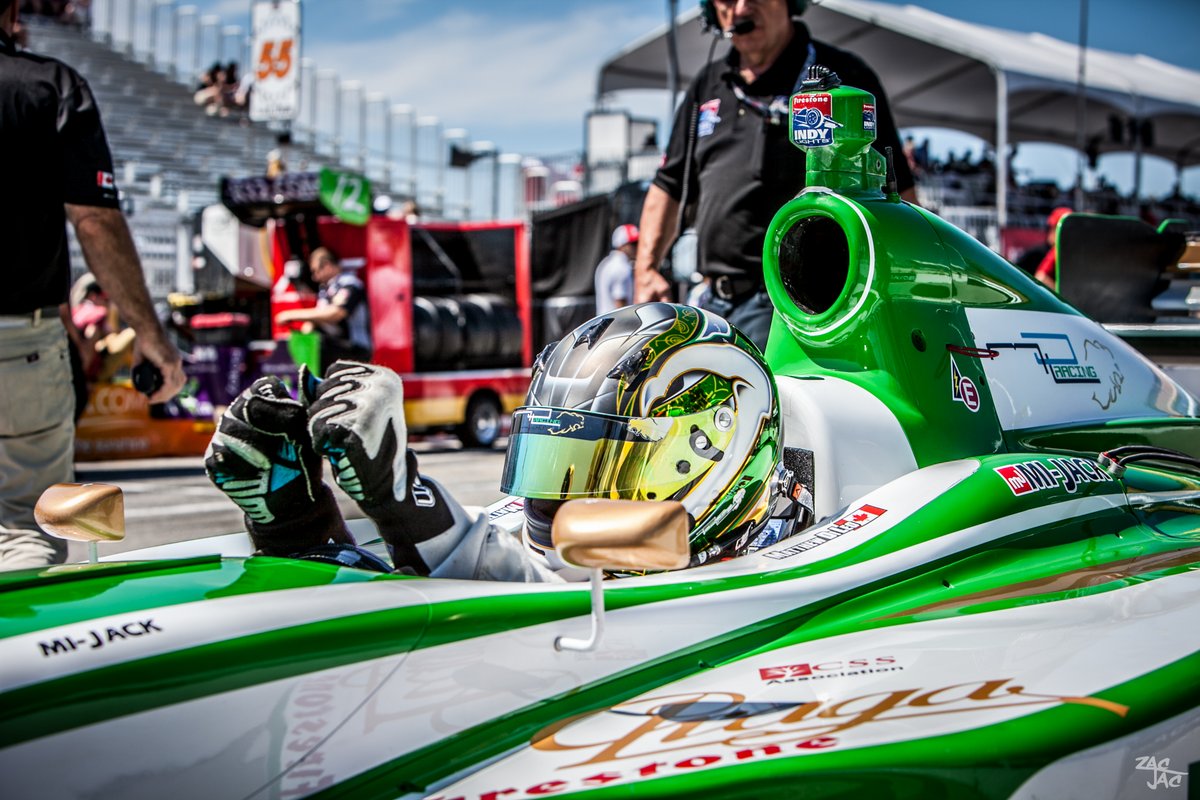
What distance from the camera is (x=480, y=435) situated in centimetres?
1145

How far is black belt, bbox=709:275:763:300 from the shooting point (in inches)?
142

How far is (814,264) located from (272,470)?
1522mm

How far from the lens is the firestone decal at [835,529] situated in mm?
2039

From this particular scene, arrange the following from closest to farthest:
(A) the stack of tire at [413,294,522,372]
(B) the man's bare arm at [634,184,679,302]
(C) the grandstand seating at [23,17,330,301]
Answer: (B) the man's bare arm at [634,184,679,302], (A) the stack of tire at [413,294,522,372], (C) the grandstand seating at [23,17,330,301]

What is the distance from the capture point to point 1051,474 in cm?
237

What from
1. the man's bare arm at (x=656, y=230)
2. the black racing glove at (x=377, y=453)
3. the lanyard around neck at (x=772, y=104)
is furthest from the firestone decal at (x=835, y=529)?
the man's bare arm at (x=656, y=230)

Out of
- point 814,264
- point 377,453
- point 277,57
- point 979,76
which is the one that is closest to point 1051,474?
point 814,264

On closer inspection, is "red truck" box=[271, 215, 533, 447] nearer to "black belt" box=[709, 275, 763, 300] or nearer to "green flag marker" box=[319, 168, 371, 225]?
"green flag marker" box=[319, 168, 371, 225]

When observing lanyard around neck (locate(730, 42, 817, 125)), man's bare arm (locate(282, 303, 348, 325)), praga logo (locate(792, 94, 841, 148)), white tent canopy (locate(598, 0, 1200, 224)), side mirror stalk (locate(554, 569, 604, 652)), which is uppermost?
white tent canopy (locate(598, 0, 1200, 224))

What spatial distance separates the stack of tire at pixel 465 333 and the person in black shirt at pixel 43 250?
7.64m

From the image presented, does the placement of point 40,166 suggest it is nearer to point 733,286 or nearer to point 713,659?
point 733,286

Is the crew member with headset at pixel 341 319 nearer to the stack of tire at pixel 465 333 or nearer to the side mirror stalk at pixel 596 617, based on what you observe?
the stack of tire at pixel 465 333

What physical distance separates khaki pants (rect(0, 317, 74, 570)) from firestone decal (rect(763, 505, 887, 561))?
7.32ft

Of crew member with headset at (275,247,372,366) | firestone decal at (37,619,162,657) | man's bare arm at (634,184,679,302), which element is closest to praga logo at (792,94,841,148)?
man's bare arm at (634,184,679,302)
